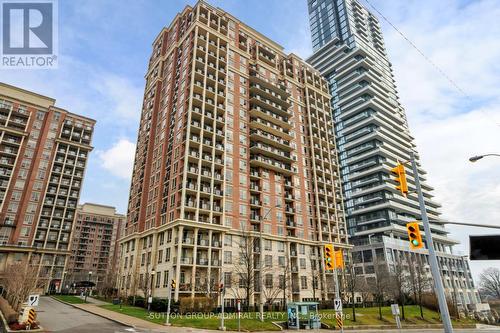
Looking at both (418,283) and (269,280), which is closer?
(269,280)

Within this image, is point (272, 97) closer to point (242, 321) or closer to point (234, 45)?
point (234, 45)

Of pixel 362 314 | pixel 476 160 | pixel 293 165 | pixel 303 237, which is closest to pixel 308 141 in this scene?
pixel 293 165

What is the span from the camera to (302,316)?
33.9 metres

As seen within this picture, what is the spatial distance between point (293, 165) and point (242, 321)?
42390 mm

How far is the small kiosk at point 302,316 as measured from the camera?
33.2 meters

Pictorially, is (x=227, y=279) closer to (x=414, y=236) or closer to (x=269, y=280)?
(x=269, y=280)

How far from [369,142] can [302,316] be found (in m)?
97.1

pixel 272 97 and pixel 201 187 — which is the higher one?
pixel 272 97

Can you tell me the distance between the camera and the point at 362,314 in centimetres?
4834

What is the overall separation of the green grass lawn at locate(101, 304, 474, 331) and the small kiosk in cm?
223

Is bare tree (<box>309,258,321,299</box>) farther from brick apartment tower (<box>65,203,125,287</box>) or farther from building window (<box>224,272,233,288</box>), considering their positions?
brick apartment tower (<box>65,203,125,287</box>)

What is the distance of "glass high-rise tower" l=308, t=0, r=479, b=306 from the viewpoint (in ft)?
335

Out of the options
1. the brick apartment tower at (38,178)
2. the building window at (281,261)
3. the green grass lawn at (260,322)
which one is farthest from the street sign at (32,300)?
the brick apartment tower at (38,178)

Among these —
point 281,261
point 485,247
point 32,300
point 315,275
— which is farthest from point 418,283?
point 32,300
